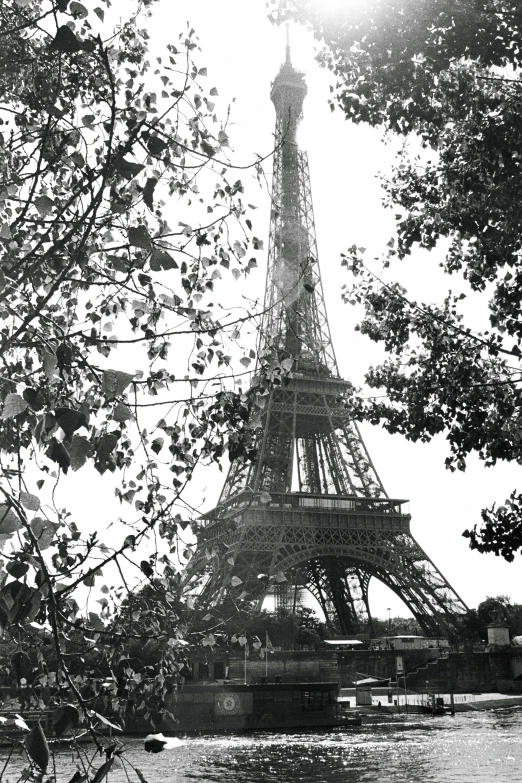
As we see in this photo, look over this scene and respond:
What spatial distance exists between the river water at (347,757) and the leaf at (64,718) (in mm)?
23125

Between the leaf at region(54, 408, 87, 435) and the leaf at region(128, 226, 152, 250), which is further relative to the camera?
the leaf at region(128, 226, 152, 250)

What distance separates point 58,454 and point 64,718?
1254 mm

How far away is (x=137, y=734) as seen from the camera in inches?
1858

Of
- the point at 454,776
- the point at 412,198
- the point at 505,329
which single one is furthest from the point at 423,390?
the point at 454,776

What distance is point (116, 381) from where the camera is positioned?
388cm

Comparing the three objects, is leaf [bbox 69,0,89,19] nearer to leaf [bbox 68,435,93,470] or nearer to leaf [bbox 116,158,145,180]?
leaf [bbox 116,158,145,180]

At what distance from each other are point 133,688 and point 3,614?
2548mm

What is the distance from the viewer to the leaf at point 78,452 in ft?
11.4

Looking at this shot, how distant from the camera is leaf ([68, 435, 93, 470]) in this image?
3469 millimetres

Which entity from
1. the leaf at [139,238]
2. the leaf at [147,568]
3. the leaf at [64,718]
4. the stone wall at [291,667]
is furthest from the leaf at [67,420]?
the stone wall at [291,667]

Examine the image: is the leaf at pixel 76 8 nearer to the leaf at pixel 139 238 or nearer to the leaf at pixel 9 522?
the leaf at pixel 139 238

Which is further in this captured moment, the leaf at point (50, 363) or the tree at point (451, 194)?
the tree at point (451, 194)

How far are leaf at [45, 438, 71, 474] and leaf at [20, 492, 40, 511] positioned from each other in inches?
9.3

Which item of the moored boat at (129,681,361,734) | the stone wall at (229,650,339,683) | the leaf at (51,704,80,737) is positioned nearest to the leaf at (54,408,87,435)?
the leaf at (51,704,80,737)
